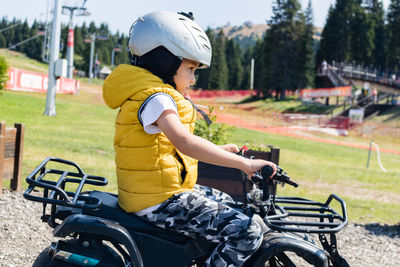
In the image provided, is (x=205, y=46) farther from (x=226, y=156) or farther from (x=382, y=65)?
(x=382, y=65)

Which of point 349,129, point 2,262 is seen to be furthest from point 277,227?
point 349,129

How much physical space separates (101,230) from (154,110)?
2.25 ft

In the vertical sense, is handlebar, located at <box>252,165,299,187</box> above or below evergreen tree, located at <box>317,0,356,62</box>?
below

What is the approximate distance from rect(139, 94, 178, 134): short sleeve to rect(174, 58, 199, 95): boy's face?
11.1 inches

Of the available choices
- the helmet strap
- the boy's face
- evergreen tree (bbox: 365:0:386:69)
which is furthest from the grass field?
evergreen tree (bbox: 365:0:386:69)

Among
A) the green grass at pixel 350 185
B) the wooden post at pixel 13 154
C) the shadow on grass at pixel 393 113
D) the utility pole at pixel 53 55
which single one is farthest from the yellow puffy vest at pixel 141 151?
the shadow on grass at pixel 393 113

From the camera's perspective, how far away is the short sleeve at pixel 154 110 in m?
2.48

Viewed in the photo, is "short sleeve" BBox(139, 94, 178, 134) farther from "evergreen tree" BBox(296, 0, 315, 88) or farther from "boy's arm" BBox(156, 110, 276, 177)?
"evergreen tree" BBox(296, 0, 315, 88)

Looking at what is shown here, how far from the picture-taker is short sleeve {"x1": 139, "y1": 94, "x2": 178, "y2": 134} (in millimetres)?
2484

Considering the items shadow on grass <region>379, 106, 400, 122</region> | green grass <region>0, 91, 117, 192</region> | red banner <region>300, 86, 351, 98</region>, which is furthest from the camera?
red banner <region>300, 86, 351, 98</region>

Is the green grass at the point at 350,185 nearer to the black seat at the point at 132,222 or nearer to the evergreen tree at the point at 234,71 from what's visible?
the black seat at the point at 132,222

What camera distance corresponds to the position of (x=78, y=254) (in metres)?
2.55

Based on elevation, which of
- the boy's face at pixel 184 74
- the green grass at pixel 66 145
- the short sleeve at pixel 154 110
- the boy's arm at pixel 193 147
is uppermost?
the boy's face at pixel 184 74

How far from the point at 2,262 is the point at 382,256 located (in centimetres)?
422
